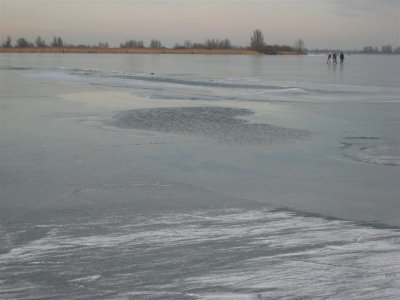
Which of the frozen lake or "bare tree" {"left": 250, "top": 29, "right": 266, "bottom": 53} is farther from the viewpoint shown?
"bare tree" {"left": 250, "top": 29, "right": 266, "bottom": 53}

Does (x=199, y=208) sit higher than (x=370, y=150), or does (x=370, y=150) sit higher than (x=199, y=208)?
(x=370, y=150)

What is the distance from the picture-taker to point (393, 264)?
3.27m

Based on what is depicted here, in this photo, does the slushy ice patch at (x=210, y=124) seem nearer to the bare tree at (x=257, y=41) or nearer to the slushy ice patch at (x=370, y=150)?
the slushy ice patch at (x=370, y=150)

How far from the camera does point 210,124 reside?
9492 mm

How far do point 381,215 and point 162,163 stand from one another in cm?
281

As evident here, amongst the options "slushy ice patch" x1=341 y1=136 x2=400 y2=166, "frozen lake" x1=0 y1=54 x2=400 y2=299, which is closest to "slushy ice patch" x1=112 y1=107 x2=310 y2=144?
"frozen lake" x1=0 y1=54 x2=400 y2=299

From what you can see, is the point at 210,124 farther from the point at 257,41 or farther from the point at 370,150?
the point at 257,41

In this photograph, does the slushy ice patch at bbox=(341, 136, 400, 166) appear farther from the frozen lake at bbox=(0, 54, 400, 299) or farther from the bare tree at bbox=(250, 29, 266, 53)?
the bare tree at bbox=(250, 29, 266, 53)

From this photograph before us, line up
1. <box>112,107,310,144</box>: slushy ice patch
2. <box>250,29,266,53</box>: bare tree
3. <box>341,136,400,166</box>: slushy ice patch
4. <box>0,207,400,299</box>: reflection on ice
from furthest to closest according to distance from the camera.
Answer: <box>250,29,266,53</box>: bare tree, <box>112,107,310,144</box>: slushy ice patch, <box>341,136,400,166</box>: slushy ice patch, <box>0,207,400,299</box>: reflection on ice

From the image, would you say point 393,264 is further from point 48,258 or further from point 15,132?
point 15,132

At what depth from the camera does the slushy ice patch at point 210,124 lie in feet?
26.7

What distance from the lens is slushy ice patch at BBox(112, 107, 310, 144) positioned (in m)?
8.14

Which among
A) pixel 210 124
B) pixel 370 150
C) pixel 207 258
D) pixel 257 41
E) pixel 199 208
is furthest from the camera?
pixel 257 41

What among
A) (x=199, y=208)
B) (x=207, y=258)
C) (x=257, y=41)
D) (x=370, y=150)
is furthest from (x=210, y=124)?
(x=257, y=41)
